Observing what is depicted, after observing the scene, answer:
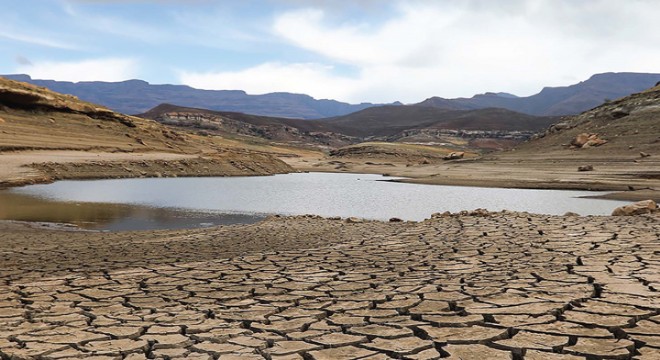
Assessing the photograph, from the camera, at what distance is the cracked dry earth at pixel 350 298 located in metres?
3.77

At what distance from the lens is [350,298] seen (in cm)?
519

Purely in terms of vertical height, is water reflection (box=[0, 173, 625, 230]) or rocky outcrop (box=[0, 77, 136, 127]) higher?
rocky outcrop (box=[0, 77, 136, 127])

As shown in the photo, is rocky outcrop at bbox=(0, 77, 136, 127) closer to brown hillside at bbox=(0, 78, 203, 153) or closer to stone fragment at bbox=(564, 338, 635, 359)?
brown hillside at bbox=(0, 78, 203, 153)

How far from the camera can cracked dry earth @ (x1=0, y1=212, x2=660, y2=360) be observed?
148 inches

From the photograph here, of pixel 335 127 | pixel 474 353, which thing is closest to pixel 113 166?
pixel 474 353

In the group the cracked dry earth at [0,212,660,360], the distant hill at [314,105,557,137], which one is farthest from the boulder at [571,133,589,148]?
the distant hill at [314,105,557,137]

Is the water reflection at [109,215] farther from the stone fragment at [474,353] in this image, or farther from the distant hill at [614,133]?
→ the distant hill at [614,133]

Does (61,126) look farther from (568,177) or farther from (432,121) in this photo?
(432,121)

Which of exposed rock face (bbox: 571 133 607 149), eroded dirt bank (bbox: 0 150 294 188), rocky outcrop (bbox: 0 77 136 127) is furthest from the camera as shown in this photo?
rocky outcrop (bbox: 0 77 136 127)

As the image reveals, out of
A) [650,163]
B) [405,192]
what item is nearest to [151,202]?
[405,192]

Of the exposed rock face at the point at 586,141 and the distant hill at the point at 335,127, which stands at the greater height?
the distant hill at the point at 335,127

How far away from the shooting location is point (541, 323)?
4.07 metres

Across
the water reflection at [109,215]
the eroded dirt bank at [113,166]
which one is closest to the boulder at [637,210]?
the water reflection at [109,215]

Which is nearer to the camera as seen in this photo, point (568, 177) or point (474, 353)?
point (474, 353)
